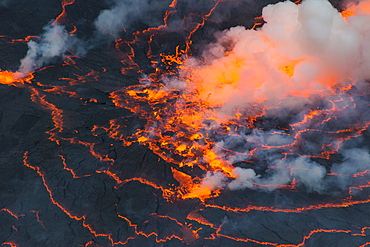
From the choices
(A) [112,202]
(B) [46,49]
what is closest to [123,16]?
(B) [46,49]

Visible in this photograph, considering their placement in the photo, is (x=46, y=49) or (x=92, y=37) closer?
(x=46, y=49)

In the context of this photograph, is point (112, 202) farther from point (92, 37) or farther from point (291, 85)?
point (92, 37)

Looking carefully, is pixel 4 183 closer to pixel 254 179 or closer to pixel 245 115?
pixel 254 179

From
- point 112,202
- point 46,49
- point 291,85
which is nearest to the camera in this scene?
point 112,202

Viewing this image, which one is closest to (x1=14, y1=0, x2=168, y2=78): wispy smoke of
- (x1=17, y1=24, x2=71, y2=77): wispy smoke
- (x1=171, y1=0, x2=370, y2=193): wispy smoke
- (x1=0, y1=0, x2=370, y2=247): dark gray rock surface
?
(x1=17, y1=24, x2=71, y2=77): wispy smoke

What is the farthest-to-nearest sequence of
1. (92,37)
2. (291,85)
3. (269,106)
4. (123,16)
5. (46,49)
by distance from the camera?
(123,16)
(92,37)
(46,49)
(291,85)
(269,106)

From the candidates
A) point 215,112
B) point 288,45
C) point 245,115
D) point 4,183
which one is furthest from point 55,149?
point 288,45

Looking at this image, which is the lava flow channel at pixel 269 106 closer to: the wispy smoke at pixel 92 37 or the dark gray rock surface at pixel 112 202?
the dark gray rock surface at pixel 112 202

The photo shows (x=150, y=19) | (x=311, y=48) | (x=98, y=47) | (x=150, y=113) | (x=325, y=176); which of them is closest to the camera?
(x=325, y=176)

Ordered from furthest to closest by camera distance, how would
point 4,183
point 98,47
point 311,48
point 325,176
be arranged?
1. point 98,47
2. point 311,48
3. point 325,176
4. point 4,183

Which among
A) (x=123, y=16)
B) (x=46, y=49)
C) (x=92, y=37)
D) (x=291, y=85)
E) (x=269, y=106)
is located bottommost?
(x=269, y=106)

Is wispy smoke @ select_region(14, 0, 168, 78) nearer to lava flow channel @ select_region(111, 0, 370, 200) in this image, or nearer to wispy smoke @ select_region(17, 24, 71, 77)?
wispy smoke @ select_region(17, 24, 71, 77)
